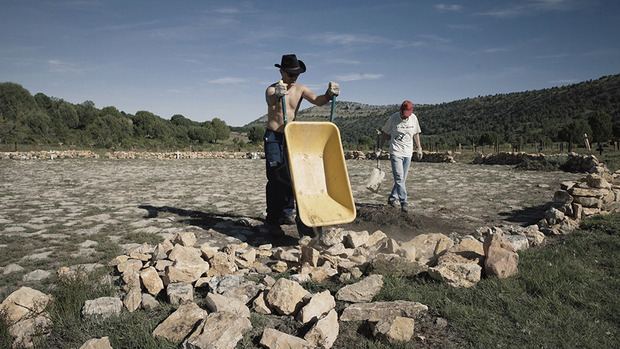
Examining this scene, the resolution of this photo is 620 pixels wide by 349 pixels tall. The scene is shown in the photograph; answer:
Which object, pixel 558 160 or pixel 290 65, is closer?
pixel 290 65

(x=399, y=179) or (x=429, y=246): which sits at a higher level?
(x=399, y=179)

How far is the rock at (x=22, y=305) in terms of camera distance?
2199mm

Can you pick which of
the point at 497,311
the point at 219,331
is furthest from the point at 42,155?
the point at 497,311

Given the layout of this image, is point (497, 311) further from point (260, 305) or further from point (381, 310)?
point (260, 305)

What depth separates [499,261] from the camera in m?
2.73

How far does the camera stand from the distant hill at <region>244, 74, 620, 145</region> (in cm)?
5438

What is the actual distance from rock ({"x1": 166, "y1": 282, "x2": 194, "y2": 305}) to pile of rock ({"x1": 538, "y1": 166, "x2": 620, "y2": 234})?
3.70m

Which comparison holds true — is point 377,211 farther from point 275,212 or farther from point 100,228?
point 100,228

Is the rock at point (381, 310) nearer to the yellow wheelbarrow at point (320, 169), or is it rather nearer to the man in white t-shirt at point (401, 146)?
the yellow wheelbarrow at point (320, 169)

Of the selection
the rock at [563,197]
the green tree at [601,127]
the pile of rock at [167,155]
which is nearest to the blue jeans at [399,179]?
the rock at [563,197]

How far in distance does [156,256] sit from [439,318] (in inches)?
91.6

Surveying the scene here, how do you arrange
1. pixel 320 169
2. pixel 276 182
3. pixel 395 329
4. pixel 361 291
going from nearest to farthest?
pixel 395 329 < pixel 361 291 < pixel 320 169 < pixel 276 182

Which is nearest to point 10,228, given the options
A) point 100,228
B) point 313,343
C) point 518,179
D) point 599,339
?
point 100,228

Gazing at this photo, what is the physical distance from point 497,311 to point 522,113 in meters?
74.3
